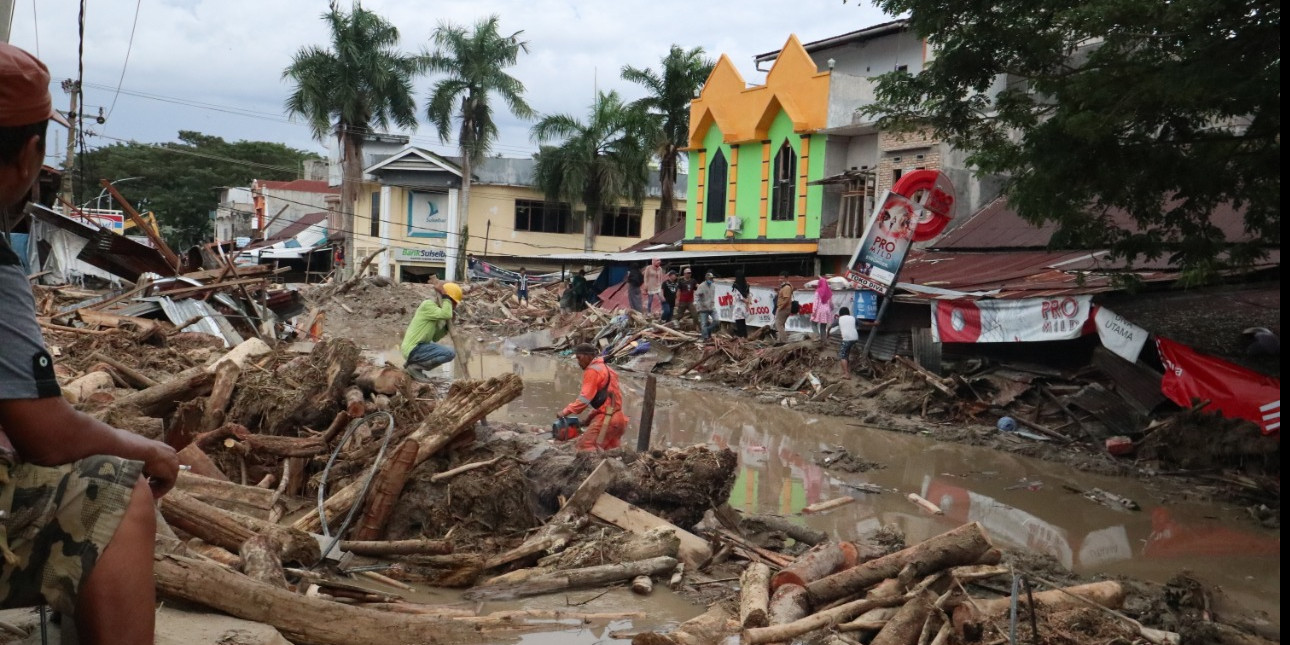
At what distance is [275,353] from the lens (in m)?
11.7

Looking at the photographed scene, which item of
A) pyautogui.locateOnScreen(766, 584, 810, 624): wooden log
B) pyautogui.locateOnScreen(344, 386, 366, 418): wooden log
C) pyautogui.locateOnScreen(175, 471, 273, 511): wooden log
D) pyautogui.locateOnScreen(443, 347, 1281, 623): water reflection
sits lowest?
pyautogui.locateOnScreen(443, 347, 1281, 623): water reflection

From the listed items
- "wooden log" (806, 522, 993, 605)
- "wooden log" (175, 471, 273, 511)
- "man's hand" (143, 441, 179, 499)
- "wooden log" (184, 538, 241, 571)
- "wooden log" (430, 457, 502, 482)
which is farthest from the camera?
"wooden log" (430, 457, 502, 482)

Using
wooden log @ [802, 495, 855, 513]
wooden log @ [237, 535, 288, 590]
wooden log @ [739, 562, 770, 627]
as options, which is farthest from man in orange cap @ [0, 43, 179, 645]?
wooden log @ [802, 495, 855, 513]

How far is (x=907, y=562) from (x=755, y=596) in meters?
0.95

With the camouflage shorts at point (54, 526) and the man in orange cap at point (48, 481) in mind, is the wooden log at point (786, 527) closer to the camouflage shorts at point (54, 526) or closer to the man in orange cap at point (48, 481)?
the man in orange cap at point (48, 481)

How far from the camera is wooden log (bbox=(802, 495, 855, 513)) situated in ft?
34.3

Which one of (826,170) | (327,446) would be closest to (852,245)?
(826,170)

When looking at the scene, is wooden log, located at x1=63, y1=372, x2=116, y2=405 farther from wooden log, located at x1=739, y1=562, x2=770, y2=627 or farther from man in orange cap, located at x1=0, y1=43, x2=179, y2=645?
man in orange cap, located at x1=0, y1=43, x2=179, y2=645

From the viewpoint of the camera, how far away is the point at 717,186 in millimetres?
34750

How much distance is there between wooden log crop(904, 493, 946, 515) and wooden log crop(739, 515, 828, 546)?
2525mm

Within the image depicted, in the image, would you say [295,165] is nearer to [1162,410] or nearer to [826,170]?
[826,170]

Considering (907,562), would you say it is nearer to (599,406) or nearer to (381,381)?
(599,406)

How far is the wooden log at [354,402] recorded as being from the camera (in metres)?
9.14

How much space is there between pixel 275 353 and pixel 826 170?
2118 cm
